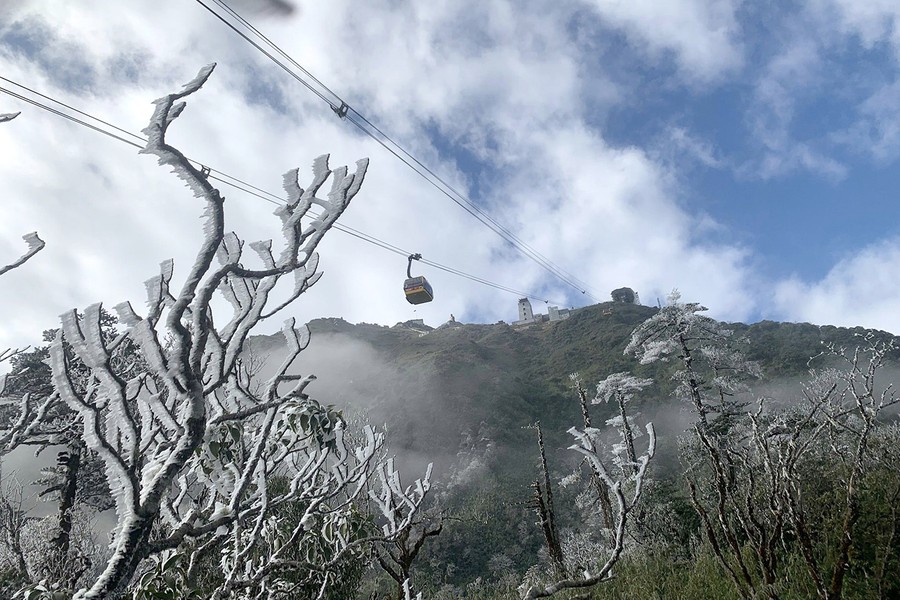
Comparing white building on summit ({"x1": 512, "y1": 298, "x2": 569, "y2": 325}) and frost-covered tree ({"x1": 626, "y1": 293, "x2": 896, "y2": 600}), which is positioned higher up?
white building on summit ({"x1": 512, "y1": 298, "x2": 569, "y2": 325})

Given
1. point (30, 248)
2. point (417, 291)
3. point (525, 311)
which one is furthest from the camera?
point (525, 311)

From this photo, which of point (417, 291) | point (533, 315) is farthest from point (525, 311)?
point (417, 291)

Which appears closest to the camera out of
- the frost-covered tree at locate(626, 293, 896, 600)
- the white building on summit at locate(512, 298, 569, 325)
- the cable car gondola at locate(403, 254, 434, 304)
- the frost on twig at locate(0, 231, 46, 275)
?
the frost on twig at locate(0, 231, 46, 275)

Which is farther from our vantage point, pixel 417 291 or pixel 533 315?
pixel 533 315

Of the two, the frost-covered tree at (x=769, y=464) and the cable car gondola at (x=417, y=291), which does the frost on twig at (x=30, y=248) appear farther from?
the cable car gondola at (x=417, y=291)

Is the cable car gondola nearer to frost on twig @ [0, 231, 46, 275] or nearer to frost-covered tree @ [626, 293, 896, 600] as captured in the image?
frost-covered tree @ [626, 293, 896, 600]

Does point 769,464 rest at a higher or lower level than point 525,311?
lower

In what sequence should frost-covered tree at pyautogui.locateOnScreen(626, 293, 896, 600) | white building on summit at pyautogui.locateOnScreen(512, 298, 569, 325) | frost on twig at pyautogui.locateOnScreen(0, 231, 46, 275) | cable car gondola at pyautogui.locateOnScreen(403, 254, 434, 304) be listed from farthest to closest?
white building on summit at pyautogui.locateOnScreen(512, 298, 569, 325) → cable car gondola at pyautogui.locateOnScreen(403, 254, 434, 304) → frost-covered tree at pyautogui.locateOnScreen(626, 293, 896, 600) → frost on twig at pyautogui.locateOnScreen(0, 231, 46, 275)

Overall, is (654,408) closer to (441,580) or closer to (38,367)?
(441,580)

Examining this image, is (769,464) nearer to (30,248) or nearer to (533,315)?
(30,248)

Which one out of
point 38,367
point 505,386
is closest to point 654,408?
point 505,386

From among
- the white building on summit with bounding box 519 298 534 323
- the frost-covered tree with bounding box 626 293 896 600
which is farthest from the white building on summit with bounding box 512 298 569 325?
the frost-covered tree with bounding box 626 293 896 600

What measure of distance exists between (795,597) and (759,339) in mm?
60964

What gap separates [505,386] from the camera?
57.7 meters
